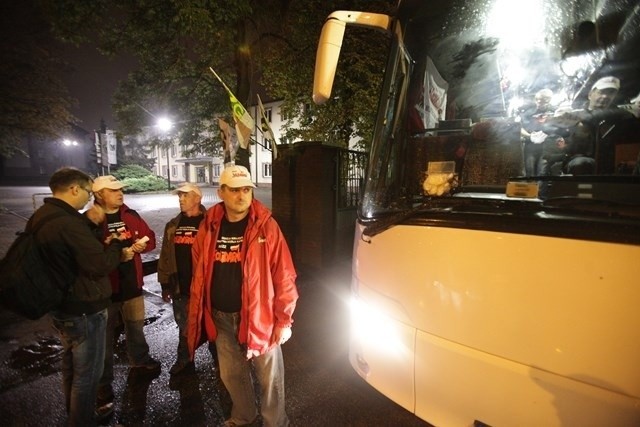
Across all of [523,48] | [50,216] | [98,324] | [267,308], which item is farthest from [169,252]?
[523,48]

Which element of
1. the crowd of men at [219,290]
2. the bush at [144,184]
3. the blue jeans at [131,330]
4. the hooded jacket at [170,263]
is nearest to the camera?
the crowd of men at [219,290]

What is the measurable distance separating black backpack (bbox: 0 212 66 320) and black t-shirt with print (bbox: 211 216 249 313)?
1094mm

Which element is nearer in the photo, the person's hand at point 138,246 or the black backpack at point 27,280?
the black backpack at point 27,280

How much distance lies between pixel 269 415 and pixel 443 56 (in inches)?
121

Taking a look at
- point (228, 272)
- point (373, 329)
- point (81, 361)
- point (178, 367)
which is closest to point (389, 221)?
point (373, 329)

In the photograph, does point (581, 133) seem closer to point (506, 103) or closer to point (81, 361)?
point (506, 103)

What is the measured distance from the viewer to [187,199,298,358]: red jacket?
95.5 inches

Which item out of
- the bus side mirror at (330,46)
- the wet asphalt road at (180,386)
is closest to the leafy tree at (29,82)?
the wet asphalt road at (180,386)

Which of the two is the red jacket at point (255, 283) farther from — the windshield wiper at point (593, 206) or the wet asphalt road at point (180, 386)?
the windshield wiper at point (593, 206)

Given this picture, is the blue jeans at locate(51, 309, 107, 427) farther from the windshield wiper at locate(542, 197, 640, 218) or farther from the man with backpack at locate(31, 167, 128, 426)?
the windshield wiper at locate(542, 197, 640, 218)

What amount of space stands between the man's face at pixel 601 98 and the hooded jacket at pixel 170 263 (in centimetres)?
350

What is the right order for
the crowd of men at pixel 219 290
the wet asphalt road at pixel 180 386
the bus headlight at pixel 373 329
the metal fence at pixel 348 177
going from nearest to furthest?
the bus headlight at pixel 373 329 < the crowd of men at pixel 219 290 < the wet asphalt road at pixel 180 386 < the metal fence at pixel 348 177

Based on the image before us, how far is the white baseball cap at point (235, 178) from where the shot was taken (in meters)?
2.46

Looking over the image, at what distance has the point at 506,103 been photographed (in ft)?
7.44
